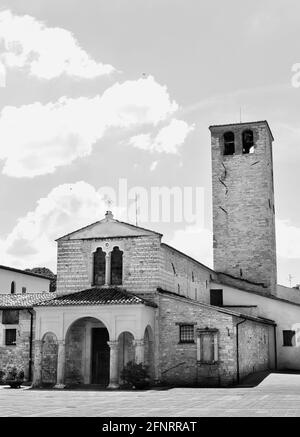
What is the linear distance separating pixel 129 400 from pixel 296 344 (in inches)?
866

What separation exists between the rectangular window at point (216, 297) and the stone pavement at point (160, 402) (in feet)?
44.6

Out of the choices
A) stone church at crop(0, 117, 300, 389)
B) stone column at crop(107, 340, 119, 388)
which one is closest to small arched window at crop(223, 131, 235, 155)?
stone church at crop(0, 117, 300, 389)

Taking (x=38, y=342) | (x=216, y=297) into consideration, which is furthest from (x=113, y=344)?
(x=216, y=297)

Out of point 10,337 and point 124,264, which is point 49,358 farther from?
point 124,264

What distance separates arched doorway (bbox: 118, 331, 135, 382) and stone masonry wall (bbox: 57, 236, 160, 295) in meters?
2.42

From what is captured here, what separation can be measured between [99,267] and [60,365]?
597 centimetres

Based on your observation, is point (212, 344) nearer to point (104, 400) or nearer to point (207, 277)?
point (104, 400)

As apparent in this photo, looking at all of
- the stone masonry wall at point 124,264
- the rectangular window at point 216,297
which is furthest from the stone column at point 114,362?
the rectangular window at point 216,297

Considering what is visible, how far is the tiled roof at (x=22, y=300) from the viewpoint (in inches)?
1430

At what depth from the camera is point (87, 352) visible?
33688mm

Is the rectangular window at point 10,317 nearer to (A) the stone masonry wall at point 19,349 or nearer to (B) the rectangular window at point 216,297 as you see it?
(A) the stone masonry wall at point 19,349

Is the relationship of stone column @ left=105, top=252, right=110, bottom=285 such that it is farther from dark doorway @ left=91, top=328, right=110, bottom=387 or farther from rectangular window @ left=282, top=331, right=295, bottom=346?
rectangular window @ left=282, top=331, right=295, bottom=346

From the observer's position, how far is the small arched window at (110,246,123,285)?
113 feet
